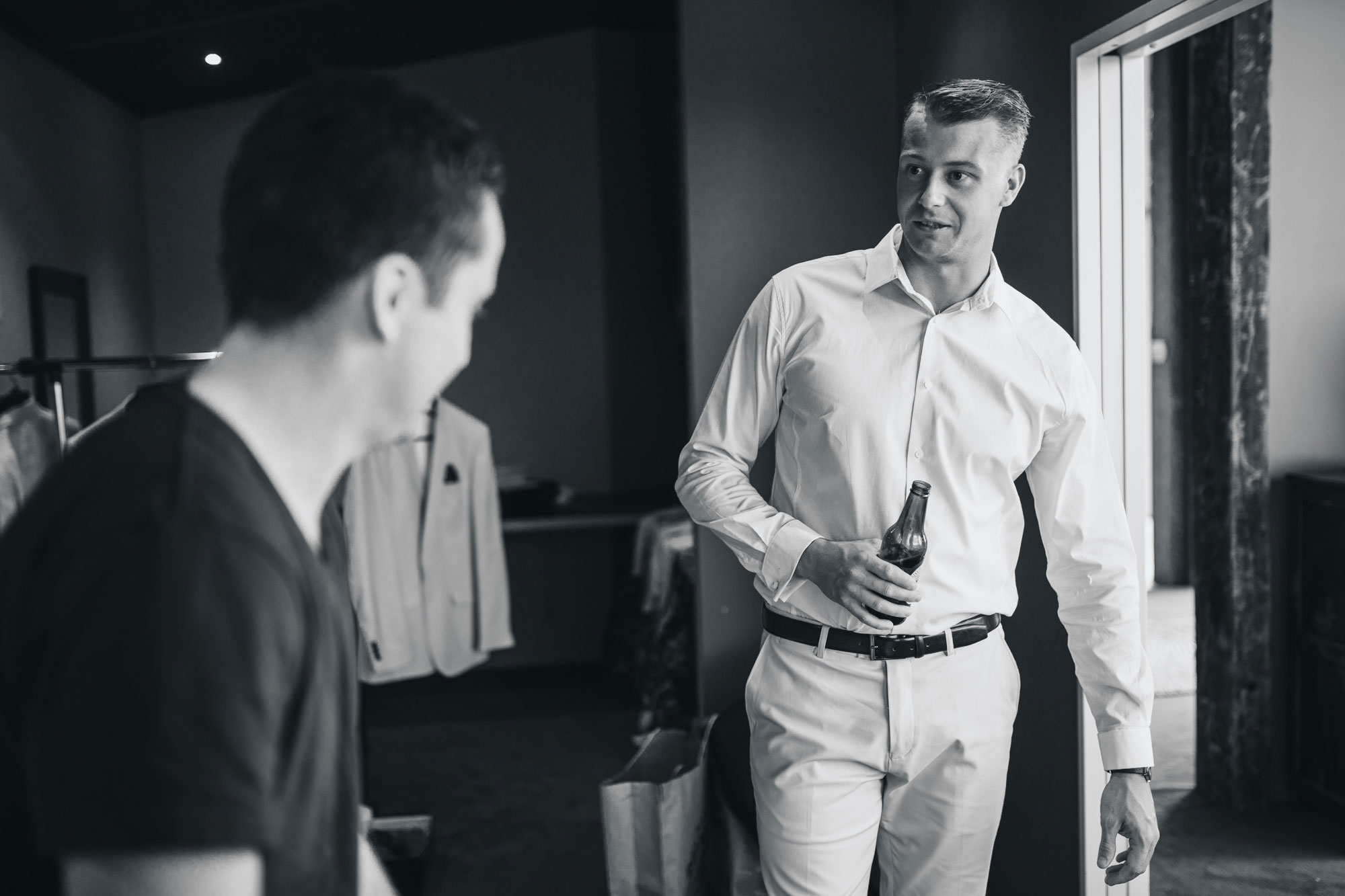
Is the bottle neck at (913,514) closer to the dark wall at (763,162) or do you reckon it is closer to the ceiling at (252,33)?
the dark wall at (763,162)

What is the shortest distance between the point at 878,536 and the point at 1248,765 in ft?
8.60

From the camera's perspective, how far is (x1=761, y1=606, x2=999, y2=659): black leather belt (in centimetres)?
179

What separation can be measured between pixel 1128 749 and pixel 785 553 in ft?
2.17

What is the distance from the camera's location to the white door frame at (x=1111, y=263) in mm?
2172

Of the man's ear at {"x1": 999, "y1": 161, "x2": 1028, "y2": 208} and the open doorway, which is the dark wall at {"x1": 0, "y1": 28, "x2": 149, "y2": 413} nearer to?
the man's ear at {"x1": 999, "y1": 161, "x2": 1028, "y2": 208}

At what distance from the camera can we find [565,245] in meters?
5.72

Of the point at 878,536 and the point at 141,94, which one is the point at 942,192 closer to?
the point at 878,536

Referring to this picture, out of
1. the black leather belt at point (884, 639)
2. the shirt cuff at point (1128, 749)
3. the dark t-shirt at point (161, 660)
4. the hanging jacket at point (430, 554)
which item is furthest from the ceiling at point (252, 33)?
the dark t-shirt at point (161, 660)

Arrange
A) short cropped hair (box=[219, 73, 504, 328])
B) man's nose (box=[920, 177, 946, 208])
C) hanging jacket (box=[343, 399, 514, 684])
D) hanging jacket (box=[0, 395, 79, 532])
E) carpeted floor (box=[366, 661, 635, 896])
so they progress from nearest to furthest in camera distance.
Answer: short cropped hair (box=[219, 73, 504, 328]) < man's nose (box=[920, 177, 946, 208]) < hanging jacket (box=[0, 395, 79, 532]) < carpeted floor (box=[366, 661, 635, 896]) < hanging jacket (box=[343, 399, 514, 684])

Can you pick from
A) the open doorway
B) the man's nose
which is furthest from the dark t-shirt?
the open doorway

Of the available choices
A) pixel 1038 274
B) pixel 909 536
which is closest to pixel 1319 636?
pixel 1038 274

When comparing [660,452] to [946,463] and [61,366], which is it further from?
[946,463]

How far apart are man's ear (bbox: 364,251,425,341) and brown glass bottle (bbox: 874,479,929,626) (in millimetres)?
1097

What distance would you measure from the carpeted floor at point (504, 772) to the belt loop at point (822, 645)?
177 cm
